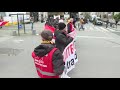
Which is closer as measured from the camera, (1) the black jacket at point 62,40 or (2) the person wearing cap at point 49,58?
(2) the person wearing cap at point 49,58

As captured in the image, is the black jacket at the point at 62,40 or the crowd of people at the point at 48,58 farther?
the black jacket at the point at 62,40

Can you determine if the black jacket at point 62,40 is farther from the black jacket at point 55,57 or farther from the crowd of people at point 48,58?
Answer: the black jacket at point 55,57

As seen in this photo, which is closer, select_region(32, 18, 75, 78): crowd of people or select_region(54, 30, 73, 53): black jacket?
select_region(32, 18, 75, 78): crowd of people

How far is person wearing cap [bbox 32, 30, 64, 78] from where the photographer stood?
4062mm

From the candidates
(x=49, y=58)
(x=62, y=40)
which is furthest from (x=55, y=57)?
(x=62, y=40)

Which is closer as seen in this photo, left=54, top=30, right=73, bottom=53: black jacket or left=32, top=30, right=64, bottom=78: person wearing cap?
left=32, top=30, right=64, bottom=78: person wearing cap

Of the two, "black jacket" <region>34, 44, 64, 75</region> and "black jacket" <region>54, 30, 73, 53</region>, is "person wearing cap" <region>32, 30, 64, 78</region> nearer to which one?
"black jacket" <region>34, 44, 64, 75</region>

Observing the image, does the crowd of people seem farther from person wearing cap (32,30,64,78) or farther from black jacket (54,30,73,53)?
black jacket (54,30,73,53)

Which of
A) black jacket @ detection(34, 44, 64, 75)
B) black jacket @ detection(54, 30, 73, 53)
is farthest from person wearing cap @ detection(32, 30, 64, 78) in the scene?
black jacket @ detection(54, 30, 73, 53)

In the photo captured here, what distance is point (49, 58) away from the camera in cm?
407

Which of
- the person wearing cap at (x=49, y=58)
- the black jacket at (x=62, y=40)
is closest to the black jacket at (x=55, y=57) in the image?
the person wearing cap at (x=49, y=58)

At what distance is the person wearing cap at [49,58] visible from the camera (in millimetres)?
4062
